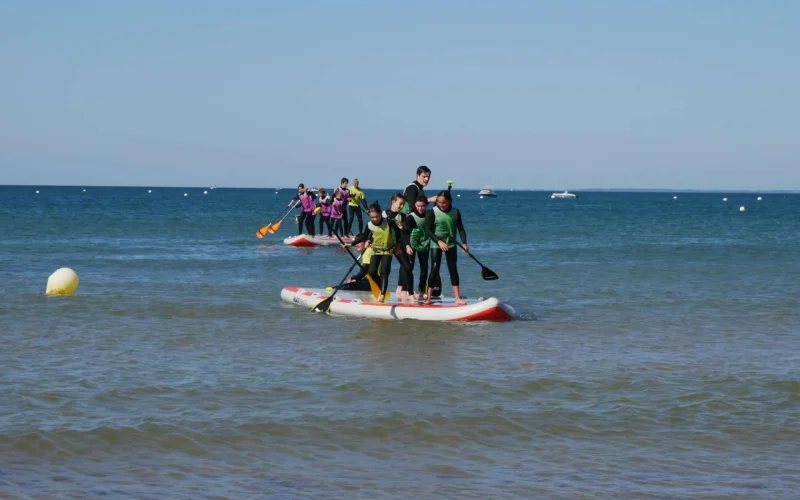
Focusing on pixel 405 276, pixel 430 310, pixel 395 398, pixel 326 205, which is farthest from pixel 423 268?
pixel 326 205

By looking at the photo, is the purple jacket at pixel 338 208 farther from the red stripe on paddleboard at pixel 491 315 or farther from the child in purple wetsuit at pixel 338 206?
the red stripe on paddleboard at pixel 491 315

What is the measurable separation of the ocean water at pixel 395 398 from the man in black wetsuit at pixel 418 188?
1.82 meters

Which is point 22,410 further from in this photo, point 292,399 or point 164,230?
point 164,230

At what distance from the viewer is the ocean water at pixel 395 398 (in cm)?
737

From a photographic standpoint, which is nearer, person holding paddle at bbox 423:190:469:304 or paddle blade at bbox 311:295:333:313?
person holding paddle at bbox 423:190:469:304

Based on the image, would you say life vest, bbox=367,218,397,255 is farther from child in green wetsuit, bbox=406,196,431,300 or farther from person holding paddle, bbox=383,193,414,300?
child in green wetsuit, bbox=406,196,431,300

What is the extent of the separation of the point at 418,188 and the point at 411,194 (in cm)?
17

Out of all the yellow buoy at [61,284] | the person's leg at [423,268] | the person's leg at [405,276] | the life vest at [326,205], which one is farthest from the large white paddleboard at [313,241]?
the person's leg at [423,268]

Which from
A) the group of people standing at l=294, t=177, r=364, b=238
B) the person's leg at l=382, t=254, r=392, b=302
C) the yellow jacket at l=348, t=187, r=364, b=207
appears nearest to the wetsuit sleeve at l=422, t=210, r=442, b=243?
the person's leg at l=382, t=254, r=392, b=302

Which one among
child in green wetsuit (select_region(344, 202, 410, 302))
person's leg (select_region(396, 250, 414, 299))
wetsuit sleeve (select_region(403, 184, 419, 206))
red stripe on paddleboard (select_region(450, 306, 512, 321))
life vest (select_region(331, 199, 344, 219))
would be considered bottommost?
red stripe on paddleboard (select_region(450, 306, 512, 321))

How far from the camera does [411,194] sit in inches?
599

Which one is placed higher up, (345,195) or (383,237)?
(345,195)

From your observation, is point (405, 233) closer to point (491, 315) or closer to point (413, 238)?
point (413, 238)

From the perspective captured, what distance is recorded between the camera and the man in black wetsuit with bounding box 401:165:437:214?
14.7 meters
